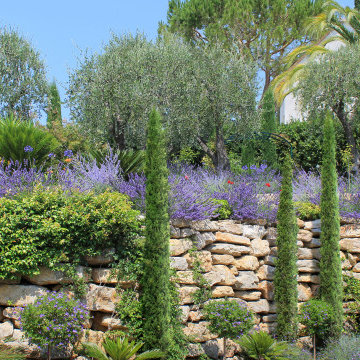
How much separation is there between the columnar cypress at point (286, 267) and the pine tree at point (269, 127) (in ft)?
20.2

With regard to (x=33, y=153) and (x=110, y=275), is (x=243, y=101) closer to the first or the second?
(x=33, y=153)

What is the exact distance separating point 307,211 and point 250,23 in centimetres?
1440

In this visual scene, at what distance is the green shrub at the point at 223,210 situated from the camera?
781cm

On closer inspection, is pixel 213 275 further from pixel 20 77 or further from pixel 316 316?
pixel 20 77

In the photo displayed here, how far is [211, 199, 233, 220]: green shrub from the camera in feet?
25.6

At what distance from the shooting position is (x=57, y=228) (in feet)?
19.0

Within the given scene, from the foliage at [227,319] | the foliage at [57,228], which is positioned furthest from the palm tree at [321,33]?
the foliage at [57,228]

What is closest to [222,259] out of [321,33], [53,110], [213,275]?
[213,275]

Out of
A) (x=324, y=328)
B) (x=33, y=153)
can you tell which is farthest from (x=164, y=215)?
(x=324, y=328)

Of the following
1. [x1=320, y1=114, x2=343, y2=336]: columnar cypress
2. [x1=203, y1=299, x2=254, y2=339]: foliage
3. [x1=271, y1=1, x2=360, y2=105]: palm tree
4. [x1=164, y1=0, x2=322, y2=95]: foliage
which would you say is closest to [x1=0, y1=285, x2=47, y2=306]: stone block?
[x1=203, y1=299, x2=254, y2=339]: foliage

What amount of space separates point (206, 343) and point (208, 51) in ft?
23.7

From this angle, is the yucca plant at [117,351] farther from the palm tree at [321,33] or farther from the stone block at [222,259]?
the palm tree at [321,33]

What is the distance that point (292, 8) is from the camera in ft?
67.0

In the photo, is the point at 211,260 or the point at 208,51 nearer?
the point at 211,260
